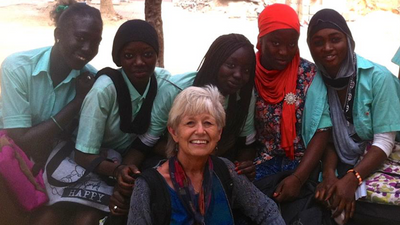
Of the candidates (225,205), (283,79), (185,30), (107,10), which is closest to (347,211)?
(225,205)

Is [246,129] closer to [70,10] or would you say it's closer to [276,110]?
[276,110]

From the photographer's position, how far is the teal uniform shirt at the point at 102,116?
284cm

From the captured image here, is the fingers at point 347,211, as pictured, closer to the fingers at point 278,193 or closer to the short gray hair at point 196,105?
the fingers at point 278,193

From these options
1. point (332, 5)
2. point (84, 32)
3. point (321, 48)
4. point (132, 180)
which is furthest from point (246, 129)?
point (332, 5)

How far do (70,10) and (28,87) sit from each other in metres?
0.61

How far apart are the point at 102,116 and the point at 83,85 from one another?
353 mm

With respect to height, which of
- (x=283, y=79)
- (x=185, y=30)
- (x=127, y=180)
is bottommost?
(x=185, y=30)

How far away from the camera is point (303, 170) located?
10.00 ft

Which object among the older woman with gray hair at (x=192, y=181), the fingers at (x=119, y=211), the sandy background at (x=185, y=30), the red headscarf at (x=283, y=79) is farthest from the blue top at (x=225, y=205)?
the sandy background at (x=185, y=30)

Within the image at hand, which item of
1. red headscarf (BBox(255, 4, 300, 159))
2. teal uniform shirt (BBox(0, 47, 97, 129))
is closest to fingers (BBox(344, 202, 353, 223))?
red headscarf (BBox(255, 4, 300, 159))

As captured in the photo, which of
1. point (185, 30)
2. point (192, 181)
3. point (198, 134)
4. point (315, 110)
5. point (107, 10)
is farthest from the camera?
point (107, 10)

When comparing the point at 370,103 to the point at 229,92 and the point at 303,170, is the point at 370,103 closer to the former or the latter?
the point at 303,170

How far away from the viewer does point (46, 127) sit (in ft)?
9.70

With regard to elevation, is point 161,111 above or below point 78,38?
below
